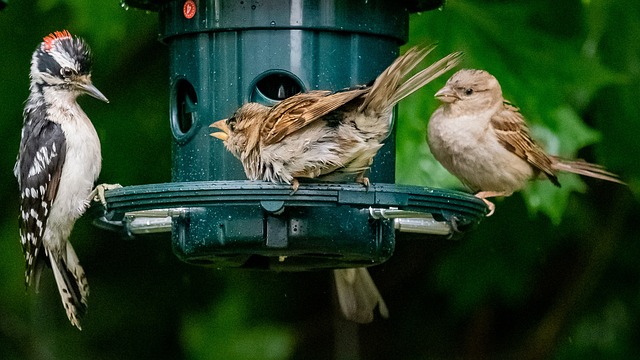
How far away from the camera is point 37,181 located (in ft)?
20.7

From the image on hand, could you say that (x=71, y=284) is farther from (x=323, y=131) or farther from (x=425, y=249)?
(x=425, y=249)

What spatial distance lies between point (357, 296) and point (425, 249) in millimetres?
1353

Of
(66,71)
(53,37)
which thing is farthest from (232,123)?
(53,37)

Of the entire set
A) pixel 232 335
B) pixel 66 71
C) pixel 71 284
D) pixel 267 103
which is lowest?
pixel 232 335

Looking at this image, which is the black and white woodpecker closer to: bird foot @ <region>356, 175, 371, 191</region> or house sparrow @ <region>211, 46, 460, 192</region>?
house sparrow @ <region>211, 46, 460, 192</region>

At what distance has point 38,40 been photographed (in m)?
7.30

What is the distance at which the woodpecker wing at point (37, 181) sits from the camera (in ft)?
20.5

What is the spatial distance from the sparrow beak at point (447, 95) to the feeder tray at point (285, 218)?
1258 mm

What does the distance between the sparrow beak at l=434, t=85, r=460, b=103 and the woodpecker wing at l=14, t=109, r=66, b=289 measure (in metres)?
2.05

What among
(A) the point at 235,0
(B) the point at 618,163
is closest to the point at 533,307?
(B) the point at 618,163

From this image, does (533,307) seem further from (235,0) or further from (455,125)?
(235,0)

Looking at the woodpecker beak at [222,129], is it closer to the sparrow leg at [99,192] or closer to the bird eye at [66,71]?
the sparrow leg at [99,192]

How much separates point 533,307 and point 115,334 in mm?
2795

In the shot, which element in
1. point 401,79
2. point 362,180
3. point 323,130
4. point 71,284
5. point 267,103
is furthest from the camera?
point 71,284
